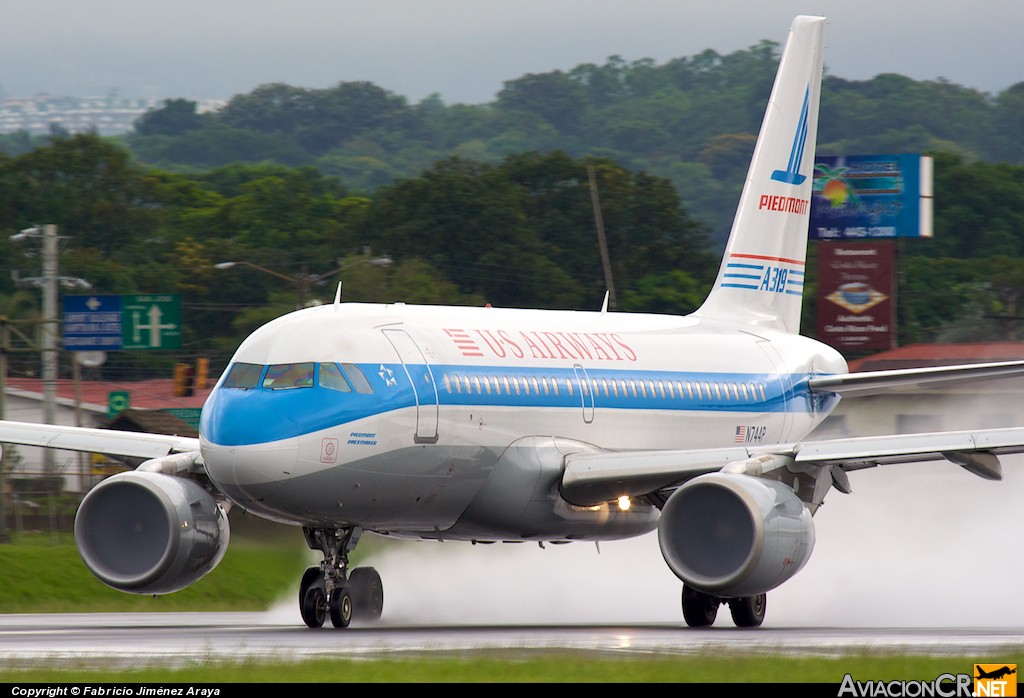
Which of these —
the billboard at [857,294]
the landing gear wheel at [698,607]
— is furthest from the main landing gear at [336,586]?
the billboard at [857,294]

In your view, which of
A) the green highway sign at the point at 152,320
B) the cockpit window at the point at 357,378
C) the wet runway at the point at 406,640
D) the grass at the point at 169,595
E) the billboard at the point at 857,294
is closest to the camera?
the wet runway at the point at 406,640

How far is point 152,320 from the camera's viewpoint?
59312 mm

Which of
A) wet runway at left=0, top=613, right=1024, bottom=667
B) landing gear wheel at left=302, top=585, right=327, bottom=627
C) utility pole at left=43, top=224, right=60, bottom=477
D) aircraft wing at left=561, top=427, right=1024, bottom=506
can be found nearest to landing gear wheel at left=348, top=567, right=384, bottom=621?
wet runway at left=0, top=613, right=1024, bottom=667

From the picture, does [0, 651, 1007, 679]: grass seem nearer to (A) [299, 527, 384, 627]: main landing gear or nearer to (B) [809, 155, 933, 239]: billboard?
(A) [299, 527, 384, 627]: main landing gear

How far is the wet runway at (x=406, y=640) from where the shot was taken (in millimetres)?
17938

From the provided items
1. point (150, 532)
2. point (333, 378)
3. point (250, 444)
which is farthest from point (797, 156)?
point (250, 444)

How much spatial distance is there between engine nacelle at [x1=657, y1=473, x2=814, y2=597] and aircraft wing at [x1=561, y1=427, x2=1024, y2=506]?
25.7 inches

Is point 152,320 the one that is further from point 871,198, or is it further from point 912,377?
point 912,377

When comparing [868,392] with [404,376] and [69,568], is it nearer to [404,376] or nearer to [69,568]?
[404,376]

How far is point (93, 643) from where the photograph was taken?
778 inches

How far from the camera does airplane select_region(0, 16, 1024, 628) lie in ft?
73.7

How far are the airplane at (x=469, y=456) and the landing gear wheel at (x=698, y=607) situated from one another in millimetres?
34

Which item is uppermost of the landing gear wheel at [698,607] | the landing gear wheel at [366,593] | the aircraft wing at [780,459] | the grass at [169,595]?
the aircraft wing at [780,459]

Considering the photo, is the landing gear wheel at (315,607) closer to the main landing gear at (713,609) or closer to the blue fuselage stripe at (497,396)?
the blue fuselage stripe at (497,396)
